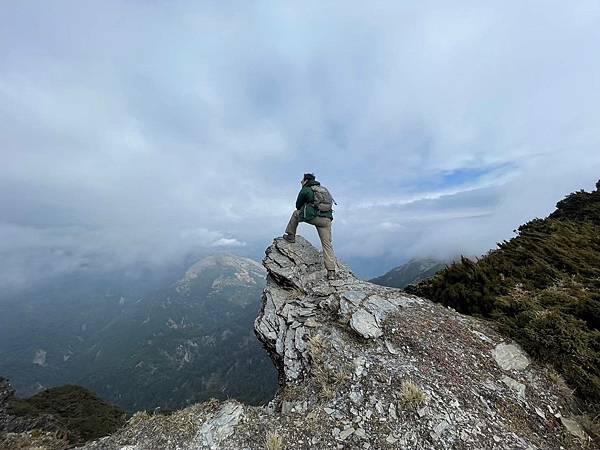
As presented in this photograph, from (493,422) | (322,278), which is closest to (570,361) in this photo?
(493,422)

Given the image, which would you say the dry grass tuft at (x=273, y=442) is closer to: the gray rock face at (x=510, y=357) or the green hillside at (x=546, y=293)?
the gray rock face at (x=510, y=357)

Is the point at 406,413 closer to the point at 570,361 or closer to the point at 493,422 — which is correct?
the point at 493,422

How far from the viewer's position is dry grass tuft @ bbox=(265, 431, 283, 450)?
6.75 meters

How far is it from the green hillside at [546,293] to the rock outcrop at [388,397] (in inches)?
23.9

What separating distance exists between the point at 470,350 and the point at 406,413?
3124 mm

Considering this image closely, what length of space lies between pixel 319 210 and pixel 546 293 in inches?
350

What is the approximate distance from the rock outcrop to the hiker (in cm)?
321

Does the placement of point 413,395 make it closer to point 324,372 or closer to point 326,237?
point 324,372

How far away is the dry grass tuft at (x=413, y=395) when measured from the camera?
23.3 ft

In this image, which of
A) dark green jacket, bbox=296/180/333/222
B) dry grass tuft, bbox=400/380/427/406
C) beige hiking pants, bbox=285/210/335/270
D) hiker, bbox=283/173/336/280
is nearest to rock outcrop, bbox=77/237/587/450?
dry grass tuft, bbox=400/380/427/406

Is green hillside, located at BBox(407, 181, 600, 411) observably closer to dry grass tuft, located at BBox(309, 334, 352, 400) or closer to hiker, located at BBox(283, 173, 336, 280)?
hiker, located at BBox(283, 173, 336, 280)

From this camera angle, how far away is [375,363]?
8648 mm

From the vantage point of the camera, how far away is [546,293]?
10641 mm

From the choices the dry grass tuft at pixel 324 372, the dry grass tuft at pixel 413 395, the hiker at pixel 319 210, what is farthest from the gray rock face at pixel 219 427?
the hiker at pixel 319 210
